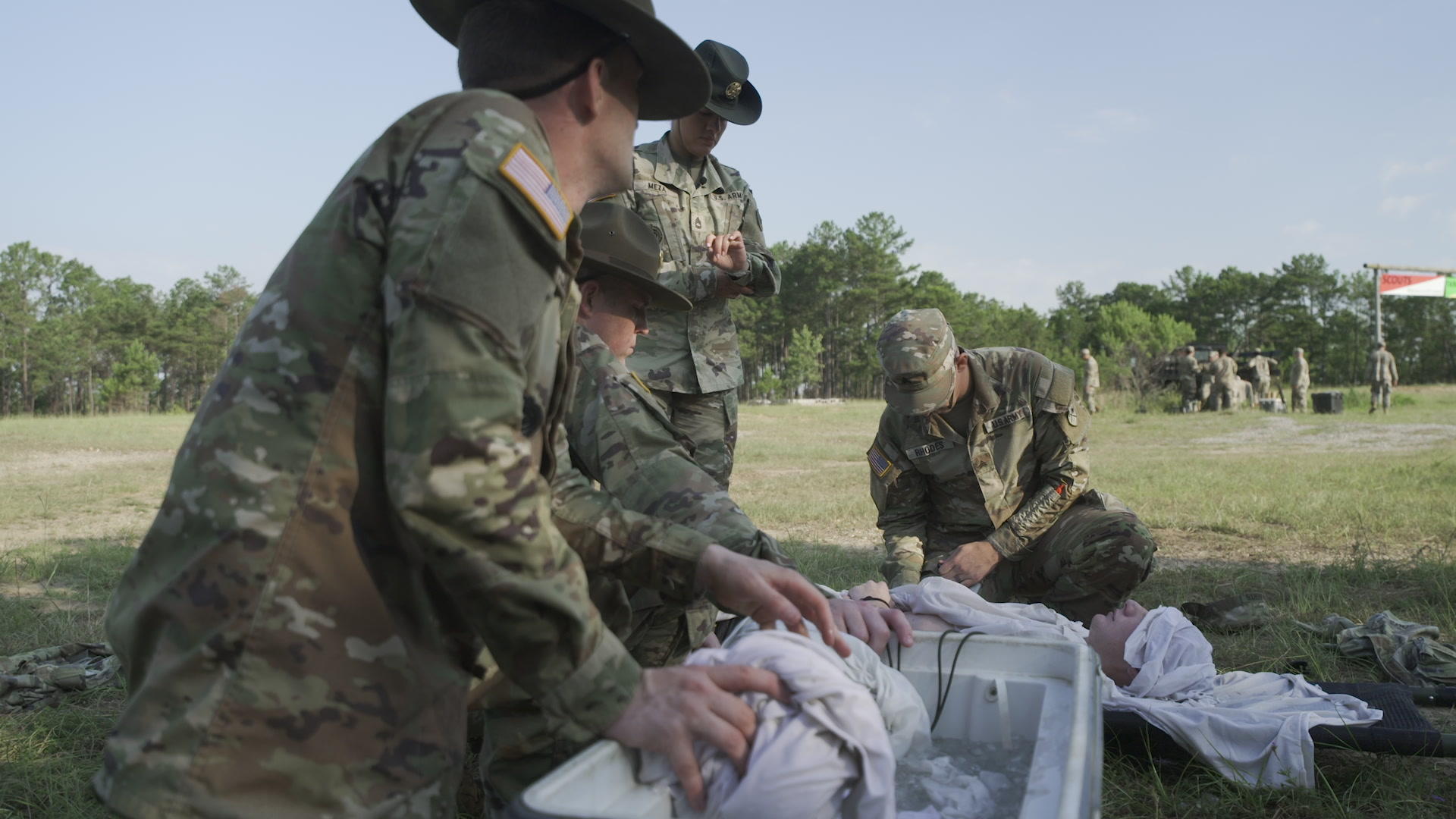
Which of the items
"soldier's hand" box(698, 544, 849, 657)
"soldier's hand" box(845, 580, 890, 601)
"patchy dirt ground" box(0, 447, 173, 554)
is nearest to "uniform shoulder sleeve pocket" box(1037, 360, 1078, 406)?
"soldier's hand" box(845, 580, 890, 601)

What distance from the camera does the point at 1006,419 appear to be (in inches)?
175

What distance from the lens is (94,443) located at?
54.3 ft

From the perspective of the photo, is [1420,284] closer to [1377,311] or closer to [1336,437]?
[1377,311]

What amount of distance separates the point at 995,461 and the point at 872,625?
8.42 feet

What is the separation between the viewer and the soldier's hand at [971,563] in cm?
412

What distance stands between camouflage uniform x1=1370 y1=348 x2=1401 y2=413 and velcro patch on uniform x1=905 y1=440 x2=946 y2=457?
81.4 ft

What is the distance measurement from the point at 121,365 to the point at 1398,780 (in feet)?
211

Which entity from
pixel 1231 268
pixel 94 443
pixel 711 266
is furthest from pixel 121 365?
pixel 1231 268

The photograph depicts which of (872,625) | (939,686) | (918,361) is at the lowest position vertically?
(939,686)

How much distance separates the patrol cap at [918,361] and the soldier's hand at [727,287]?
715 mm

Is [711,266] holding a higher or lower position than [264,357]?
higher

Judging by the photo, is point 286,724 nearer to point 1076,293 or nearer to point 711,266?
point 711,266

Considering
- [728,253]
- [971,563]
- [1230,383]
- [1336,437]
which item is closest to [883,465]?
[971,563]

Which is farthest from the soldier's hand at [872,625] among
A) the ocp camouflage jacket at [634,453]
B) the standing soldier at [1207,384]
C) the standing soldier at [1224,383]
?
the standing soldier at [1207,384]
